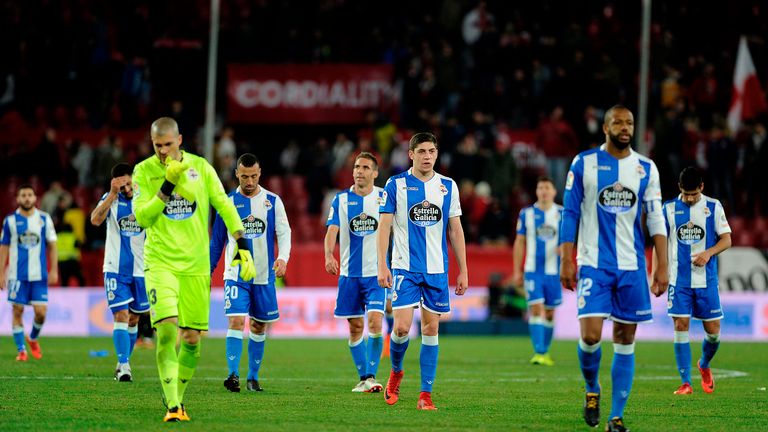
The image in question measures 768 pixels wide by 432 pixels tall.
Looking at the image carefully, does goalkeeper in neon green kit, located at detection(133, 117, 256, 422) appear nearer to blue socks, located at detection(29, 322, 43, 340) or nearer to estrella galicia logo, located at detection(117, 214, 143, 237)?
estrella galicia logo, located at detection(117, 214, 143, 237)

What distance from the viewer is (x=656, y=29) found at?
102ft

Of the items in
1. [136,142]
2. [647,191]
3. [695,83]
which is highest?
[695,83]

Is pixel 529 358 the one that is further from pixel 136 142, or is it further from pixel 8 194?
pixel 8 194

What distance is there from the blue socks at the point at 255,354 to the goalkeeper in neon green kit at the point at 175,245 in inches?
118

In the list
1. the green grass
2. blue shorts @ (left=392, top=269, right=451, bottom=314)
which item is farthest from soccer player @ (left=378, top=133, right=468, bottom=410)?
the green grass

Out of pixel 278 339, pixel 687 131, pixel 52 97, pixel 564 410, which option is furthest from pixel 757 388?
pixel 52 97

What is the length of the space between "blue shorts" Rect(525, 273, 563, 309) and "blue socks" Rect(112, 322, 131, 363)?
7.04 metres

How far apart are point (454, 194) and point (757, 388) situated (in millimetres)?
4956

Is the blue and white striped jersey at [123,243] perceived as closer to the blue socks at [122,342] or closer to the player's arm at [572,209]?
the blue socks at [122,342]

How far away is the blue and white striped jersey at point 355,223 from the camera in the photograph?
13578mm

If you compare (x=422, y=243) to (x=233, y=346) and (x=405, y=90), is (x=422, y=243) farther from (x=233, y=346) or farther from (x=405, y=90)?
(x=405, y=90)

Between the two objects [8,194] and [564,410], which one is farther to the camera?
[8,194]

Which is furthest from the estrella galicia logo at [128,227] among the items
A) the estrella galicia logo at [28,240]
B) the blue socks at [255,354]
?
the estrella galicia logo at [28,240]

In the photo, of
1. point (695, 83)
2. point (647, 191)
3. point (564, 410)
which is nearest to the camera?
point (647, 191)
